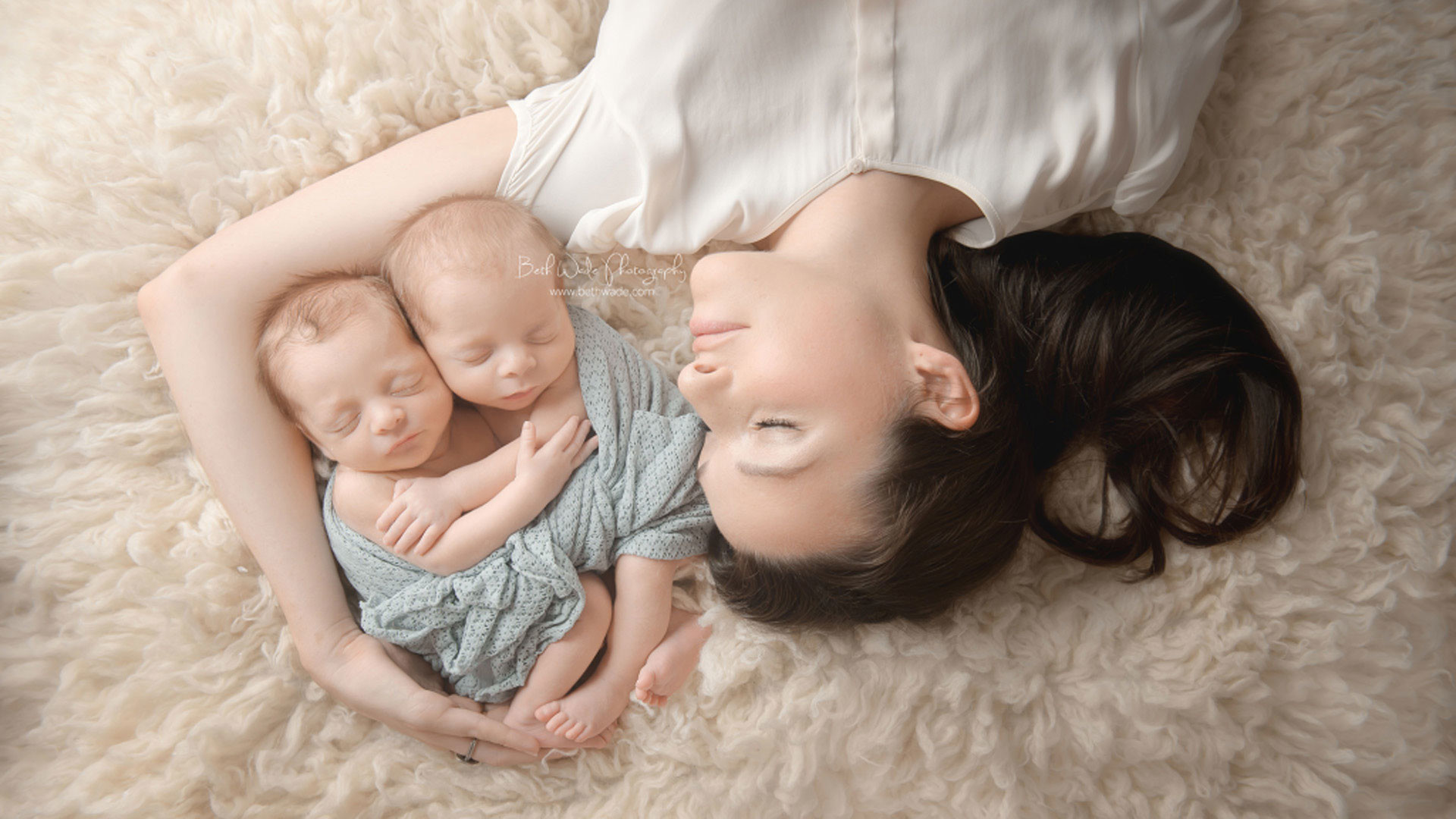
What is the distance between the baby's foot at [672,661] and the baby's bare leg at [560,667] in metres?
0.09

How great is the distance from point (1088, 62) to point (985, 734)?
38.2 inches

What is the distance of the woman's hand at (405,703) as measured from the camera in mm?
1255

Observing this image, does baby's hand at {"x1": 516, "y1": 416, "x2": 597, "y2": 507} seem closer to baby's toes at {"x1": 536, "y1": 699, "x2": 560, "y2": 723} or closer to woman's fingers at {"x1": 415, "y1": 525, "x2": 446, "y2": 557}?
woman's fingers at {"x1": 415, "y1": 525, "x2": 446, "y2": 557}

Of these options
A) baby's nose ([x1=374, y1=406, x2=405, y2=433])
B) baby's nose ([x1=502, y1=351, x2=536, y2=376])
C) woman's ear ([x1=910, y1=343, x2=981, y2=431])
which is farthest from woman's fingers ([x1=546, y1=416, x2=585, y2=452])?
woman's ear ([x1=910, y1=343, x2=981, y2=431])

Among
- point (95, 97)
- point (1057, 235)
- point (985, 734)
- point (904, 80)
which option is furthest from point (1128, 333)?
point (95, 97)

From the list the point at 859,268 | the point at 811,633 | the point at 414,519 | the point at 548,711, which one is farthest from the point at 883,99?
the point at 548,711

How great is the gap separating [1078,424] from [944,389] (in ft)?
1.07

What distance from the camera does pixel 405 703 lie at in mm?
1251

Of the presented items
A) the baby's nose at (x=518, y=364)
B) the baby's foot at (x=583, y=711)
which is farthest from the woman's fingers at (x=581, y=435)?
the baby's foot at (x=583, y=711)

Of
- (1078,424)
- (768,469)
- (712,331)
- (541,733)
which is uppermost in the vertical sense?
(712,331)

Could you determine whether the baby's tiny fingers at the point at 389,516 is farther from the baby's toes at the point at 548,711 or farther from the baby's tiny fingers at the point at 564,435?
the baby's toes at the point at 548,711

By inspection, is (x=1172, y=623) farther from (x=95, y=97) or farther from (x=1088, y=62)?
(x=95, y=97)

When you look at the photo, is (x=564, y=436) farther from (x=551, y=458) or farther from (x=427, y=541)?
(x=427, y=541)

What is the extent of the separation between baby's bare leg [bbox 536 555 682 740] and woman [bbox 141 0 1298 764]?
4.0 inches
